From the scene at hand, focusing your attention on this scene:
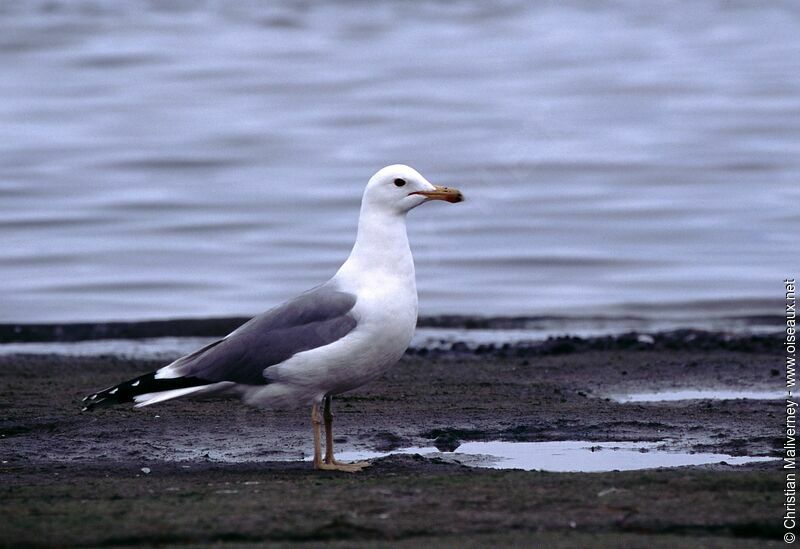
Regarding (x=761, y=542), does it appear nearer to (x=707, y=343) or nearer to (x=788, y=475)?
(x=788, y=475)

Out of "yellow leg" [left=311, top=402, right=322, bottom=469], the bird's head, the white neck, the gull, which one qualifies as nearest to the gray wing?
the gull

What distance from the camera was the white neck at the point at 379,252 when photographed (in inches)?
283

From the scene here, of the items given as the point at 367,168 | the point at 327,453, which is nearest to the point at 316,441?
the point at 327,453

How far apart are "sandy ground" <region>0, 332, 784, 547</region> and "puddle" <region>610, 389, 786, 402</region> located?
0.52ft

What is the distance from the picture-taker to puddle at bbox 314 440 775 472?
6.84 m

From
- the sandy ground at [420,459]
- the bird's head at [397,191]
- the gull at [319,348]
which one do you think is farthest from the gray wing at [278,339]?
the bird's head at [397,191]

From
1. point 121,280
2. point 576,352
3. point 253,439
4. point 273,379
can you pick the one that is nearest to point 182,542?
point 273,379

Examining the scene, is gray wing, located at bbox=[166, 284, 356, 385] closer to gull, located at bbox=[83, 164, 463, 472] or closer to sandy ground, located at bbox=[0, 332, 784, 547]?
gull, located at bbox=[83, 164, 463, 472]

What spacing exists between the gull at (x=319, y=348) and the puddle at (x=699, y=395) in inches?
87.0

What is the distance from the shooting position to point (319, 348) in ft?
22.7

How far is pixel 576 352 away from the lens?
1061 centimetres

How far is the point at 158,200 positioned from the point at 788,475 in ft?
44.9

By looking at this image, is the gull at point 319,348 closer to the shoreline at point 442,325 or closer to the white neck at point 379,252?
the white neck at point 379,252

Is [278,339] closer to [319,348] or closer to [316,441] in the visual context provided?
[319,348]
